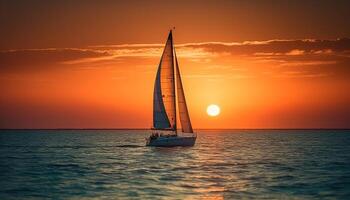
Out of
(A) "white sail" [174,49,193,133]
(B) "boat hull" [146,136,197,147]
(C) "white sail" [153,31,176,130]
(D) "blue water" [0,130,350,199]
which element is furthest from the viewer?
(A) "white sail" [174,49,193,133]

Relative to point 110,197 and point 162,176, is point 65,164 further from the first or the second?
point 110,197

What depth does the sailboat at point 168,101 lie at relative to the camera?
94.9 metres

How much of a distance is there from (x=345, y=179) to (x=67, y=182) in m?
27.6

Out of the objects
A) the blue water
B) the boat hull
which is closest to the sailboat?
the boat hull

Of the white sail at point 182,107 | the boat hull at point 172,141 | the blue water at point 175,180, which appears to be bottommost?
the blue water at point 175,180

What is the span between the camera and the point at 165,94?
9619 cm

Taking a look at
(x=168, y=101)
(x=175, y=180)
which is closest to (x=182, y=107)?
(x=168, y=101)

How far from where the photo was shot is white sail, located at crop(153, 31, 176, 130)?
95.2 metres

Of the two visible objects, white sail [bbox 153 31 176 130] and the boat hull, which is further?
white sail [bbox 153 31 176 130]

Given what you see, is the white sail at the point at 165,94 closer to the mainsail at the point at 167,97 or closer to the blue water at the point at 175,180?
the mainsail at the point at 167,97

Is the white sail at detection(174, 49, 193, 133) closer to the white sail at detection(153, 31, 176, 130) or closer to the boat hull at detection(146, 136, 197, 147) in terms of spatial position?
the white sail at detection(153, 31, 176, 130)

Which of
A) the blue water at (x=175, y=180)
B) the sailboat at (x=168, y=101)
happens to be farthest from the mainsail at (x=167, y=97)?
the blue water at (x=175, y=180)

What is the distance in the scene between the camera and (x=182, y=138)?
9462cm

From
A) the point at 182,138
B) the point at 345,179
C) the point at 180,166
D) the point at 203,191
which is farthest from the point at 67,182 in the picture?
the point at 182,138
